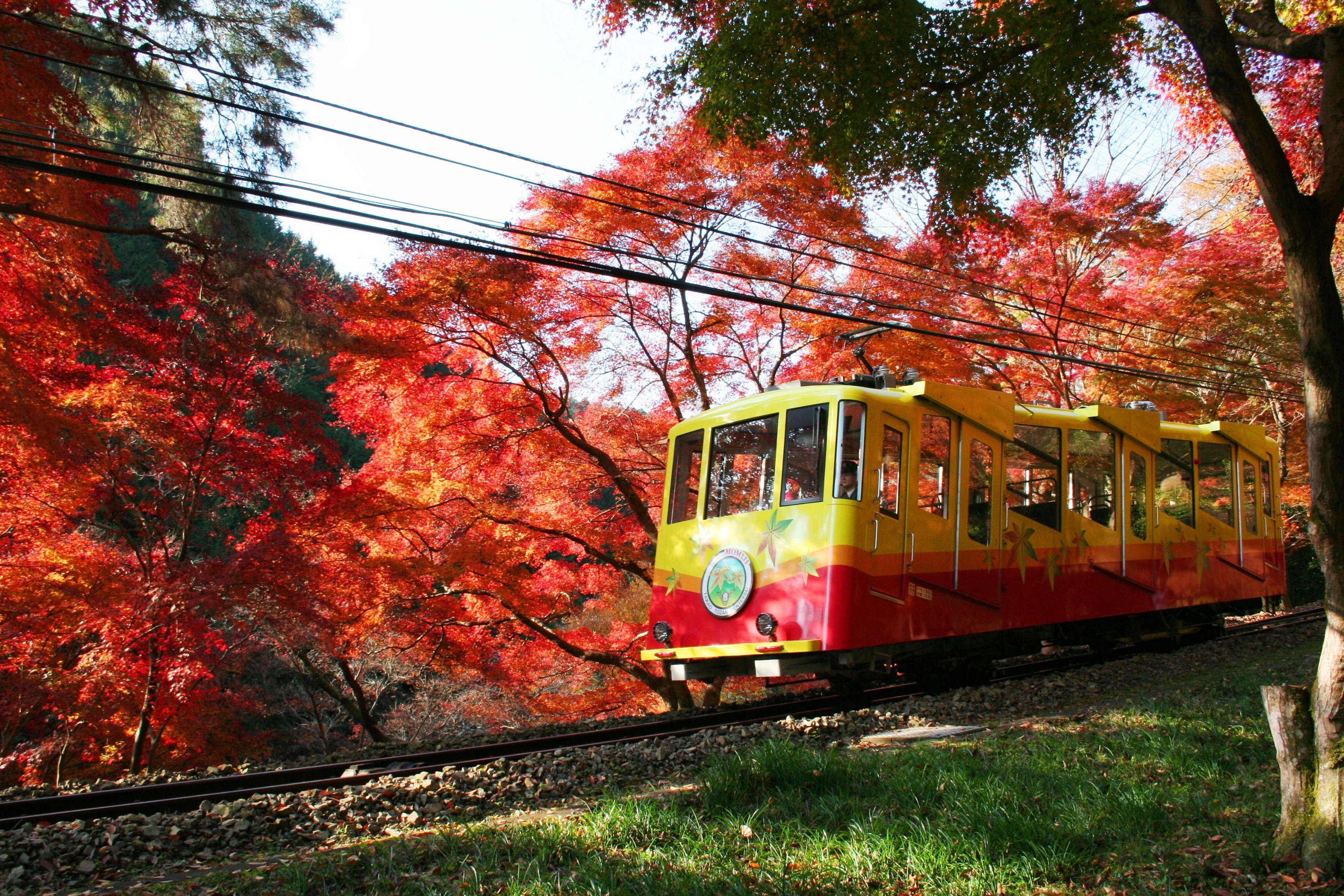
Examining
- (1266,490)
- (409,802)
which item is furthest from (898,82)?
(1266,490)

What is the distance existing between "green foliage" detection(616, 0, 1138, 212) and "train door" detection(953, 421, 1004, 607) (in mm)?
2480

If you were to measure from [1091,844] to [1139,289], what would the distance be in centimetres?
1561

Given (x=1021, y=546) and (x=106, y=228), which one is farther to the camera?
(x=1021, y=546)

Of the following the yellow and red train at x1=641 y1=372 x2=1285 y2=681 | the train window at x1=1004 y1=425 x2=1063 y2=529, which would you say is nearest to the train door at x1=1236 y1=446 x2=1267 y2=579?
the yellow and red train at x1=641 y1=372 x2=1285 y2=681

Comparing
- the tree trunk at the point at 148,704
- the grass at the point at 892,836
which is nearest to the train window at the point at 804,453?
the grass at the point at 892,836

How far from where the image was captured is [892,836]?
157 inches

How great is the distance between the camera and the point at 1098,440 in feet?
32.2

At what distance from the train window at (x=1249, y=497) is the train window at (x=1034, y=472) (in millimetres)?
4769

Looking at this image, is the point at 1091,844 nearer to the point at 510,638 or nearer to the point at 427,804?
the point at 427,804

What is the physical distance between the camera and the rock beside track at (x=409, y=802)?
14.4 ft

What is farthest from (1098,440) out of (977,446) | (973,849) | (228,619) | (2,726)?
(2,726)

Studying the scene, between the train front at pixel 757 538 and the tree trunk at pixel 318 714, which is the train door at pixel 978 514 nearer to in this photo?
the train front at pixel 757 538

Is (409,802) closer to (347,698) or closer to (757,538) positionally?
(757,538)

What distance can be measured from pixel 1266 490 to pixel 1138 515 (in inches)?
158
